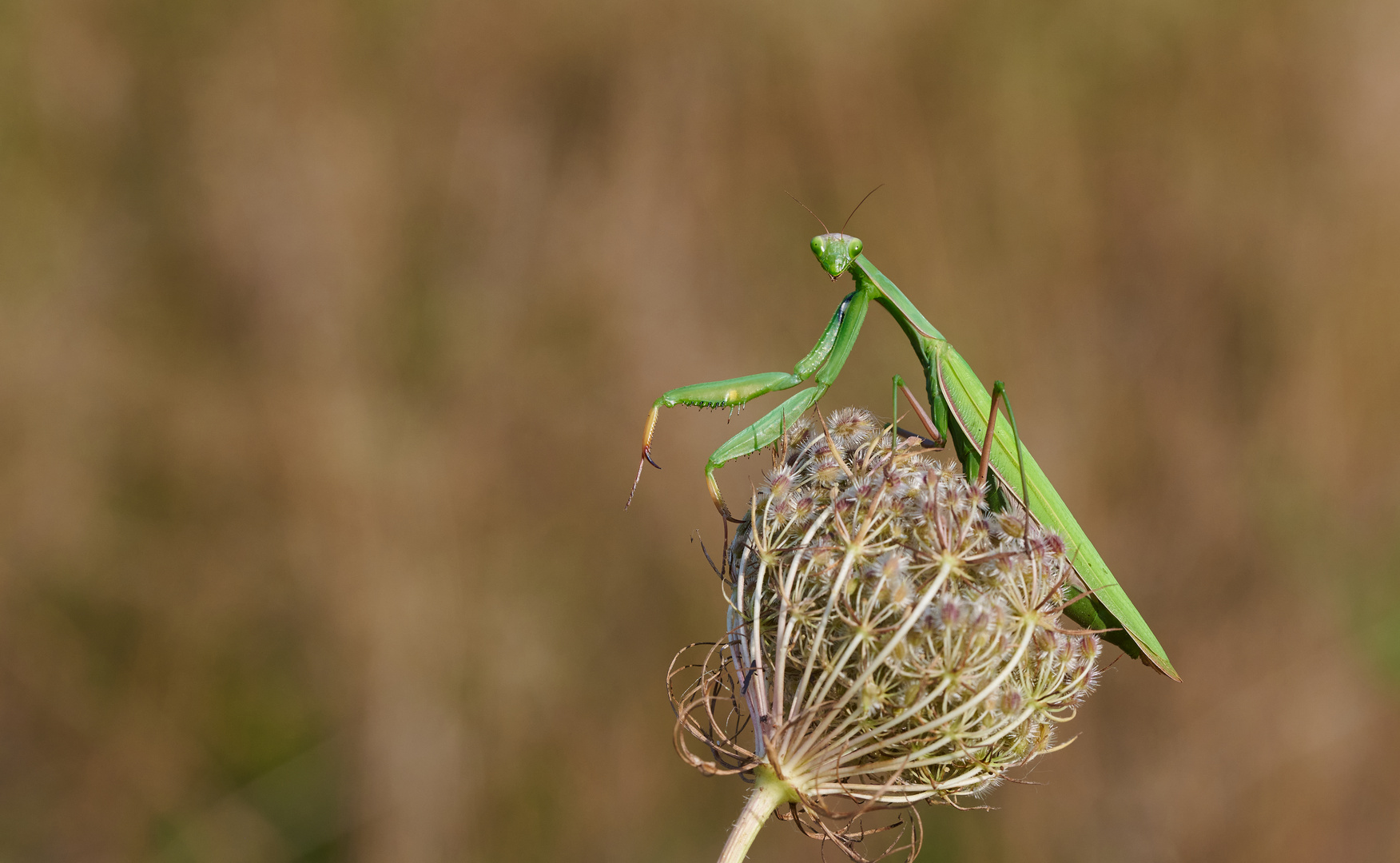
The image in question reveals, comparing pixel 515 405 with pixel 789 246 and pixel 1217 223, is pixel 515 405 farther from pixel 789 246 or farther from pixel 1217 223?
pixel 1217 223

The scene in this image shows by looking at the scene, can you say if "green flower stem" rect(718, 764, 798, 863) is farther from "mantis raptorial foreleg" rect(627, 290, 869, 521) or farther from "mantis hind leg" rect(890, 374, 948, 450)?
"mantis hind leg" rect(890, 374, 948, 450)

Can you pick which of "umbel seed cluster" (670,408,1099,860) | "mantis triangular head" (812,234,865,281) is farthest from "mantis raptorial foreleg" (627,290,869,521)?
"umbel seed cluster" (670,408,1099,860)

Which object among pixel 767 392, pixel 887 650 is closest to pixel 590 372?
pixel 767 392

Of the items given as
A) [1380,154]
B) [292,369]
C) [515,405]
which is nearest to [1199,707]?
[1380,154]

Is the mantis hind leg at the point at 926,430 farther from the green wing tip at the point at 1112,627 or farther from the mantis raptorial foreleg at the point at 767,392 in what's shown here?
the green wing tip at the point at 1112,627

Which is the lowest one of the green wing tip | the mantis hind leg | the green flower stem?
the green flower stem

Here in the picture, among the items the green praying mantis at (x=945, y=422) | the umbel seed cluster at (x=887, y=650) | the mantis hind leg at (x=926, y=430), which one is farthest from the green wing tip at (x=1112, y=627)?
the mantis hind leg at (x=926, y=430)

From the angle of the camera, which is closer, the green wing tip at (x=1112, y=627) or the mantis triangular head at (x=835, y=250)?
the green wing tip at (x=1112, y=627)
